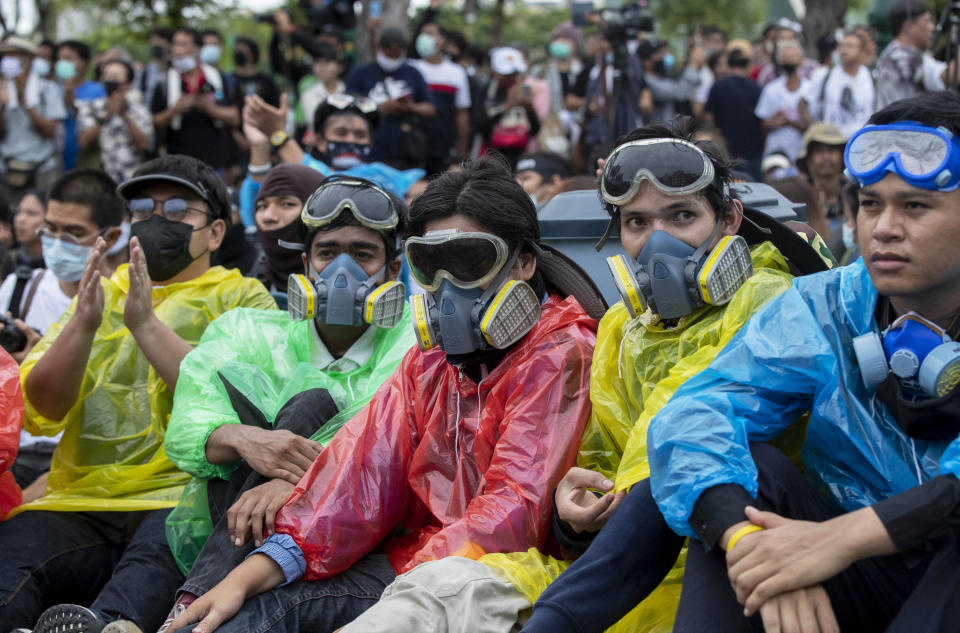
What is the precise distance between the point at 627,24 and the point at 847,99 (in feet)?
6.84

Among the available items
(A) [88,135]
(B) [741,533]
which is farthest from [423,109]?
(B) [741,533]

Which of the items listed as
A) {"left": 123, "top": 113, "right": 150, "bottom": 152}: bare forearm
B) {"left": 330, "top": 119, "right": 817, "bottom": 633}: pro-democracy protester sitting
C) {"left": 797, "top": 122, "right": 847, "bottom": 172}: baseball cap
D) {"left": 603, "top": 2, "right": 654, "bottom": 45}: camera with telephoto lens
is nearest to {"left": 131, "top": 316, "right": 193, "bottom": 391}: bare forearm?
{"left": 330, "top": 119, "right": 817, "bottom": 633}: pro-democracy protester sitting

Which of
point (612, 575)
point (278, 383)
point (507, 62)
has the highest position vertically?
point (612, 575)

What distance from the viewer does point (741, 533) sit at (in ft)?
8.00

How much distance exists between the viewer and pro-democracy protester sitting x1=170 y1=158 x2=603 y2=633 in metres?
3.24

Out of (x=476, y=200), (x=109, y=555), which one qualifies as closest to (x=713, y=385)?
(x=476, y=200)

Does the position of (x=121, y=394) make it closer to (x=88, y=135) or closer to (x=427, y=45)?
(x=88, y=135)

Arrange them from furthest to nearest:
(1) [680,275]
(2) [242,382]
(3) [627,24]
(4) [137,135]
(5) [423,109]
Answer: (4) [137,135] → (5) [423,109] → (3) [627,24] → (2) [242,382] → (1) [680,275]

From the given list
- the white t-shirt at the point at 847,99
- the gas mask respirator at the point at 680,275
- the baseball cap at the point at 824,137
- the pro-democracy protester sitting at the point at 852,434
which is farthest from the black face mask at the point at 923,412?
the white t-shirt at the point at 847,99

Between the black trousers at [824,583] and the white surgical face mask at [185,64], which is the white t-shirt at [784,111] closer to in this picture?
the white surgical face mask at [185,64]

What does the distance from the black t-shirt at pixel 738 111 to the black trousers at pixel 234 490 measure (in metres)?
7.39

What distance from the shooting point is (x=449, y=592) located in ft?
9.45

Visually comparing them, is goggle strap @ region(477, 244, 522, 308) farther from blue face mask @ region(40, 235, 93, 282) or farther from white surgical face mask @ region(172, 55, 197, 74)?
white surgical face mask @ region(172, 55, 197, 74)

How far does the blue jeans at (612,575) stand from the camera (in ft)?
8.73
